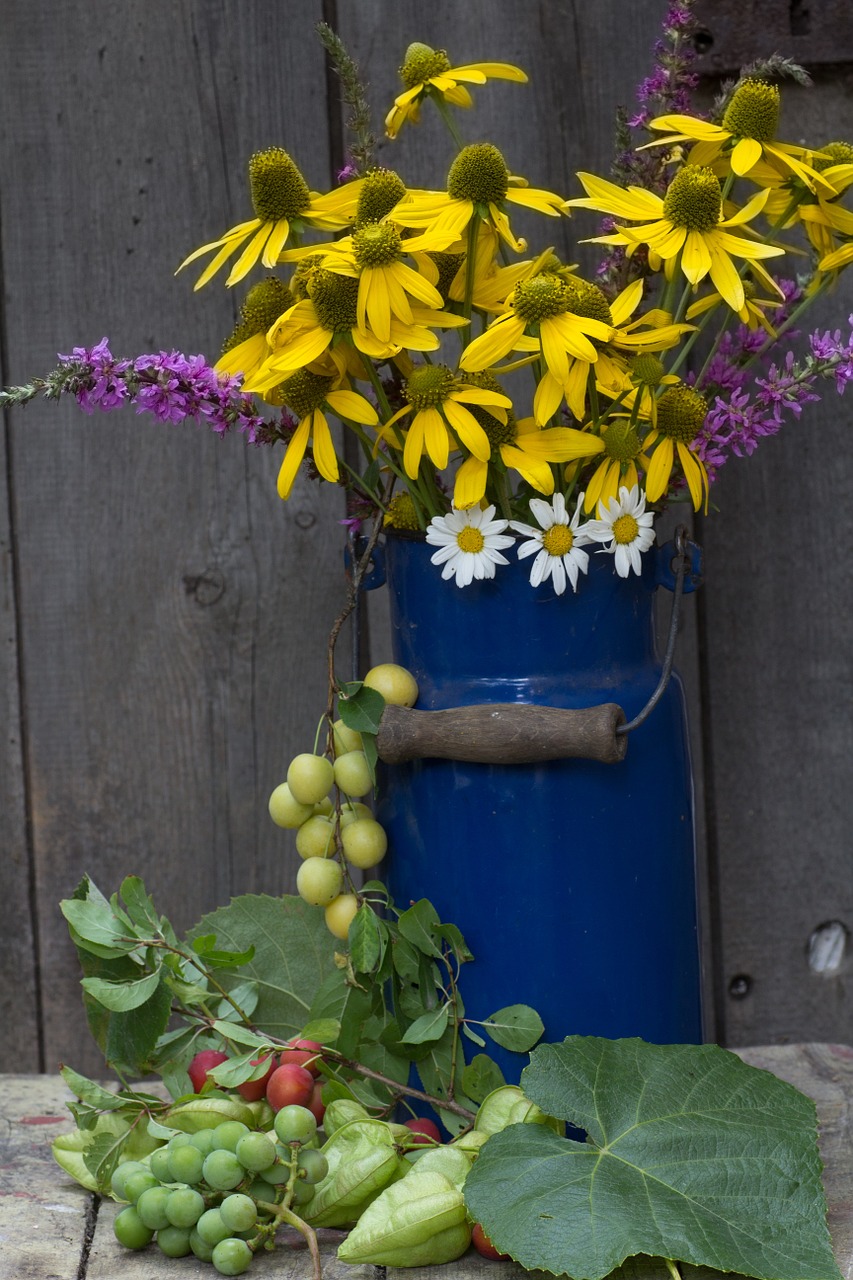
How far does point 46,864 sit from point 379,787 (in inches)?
15.6

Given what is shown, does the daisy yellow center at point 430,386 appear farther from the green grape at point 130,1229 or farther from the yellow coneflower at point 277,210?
the green grape at point 130,1229

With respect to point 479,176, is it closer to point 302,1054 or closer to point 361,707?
point 361,707

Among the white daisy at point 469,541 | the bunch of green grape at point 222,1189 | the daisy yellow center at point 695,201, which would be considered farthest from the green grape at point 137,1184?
the daisy yellow center at point 695,201

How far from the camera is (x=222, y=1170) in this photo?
68 cm

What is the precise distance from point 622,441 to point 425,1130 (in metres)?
0.45

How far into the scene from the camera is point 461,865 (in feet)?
2.69

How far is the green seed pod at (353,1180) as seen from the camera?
71cm

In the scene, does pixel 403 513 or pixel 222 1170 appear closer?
pixel 222 1170

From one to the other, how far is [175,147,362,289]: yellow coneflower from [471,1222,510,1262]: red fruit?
1.90 feet

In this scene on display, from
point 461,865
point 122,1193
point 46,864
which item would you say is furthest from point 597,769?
point 46,864

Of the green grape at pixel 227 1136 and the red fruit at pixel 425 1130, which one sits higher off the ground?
the green grape at pixel 227 1136

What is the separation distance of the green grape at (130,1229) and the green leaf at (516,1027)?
0.78 feet

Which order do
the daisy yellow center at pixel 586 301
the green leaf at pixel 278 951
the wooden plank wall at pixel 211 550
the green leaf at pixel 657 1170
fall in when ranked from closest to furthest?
1. the green leaf at pixel 657 1170
2. the daisy yellow center at pixel 586 301
3. the green leaf at pixel 278 951
4. the wooden plank wall at pixel 211 550

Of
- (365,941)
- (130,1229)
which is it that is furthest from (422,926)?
(130,1229)
